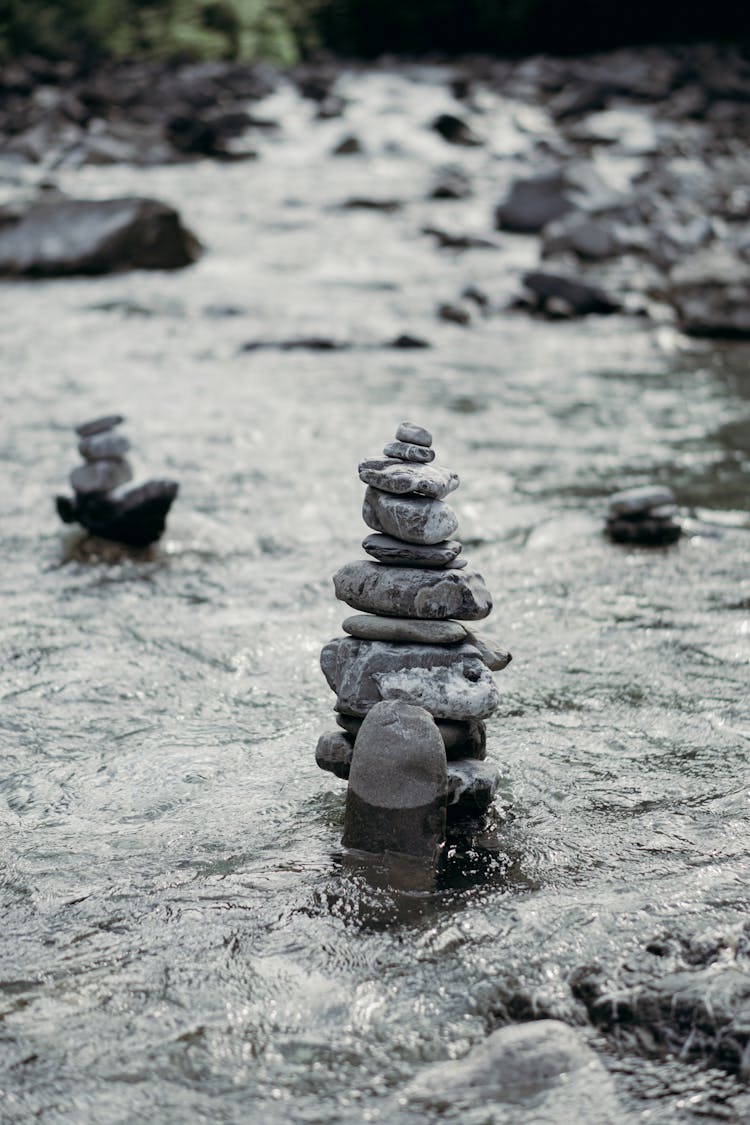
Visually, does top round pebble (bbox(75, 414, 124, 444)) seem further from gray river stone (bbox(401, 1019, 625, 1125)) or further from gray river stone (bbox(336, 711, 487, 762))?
gray river stone (bbox(401, 1019, 625, 1125))

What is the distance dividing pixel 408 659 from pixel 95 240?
37.1 ft

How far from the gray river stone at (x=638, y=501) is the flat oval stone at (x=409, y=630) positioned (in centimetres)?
297

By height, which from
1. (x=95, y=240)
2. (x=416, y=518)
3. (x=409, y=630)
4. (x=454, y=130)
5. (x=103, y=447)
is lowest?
(x=454, y=130)

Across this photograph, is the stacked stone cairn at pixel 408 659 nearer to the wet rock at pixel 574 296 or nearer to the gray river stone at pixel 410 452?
the gray river stone at pixel 410 452

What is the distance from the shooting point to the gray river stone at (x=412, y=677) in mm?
4098

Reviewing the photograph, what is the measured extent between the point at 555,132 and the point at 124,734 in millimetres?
22006

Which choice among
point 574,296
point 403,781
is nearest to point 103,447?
point 403,781

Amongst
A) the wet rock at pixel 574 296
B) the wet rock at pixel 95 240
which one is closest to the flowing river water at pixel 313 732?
the wet rock at pixel 574 296

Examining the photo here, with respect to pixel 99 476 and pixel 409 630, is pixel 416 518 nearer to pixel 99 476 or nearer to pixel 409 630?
pixel 409 630

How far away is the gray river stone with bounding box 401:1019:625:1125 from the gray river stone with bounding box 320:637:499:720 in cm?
117

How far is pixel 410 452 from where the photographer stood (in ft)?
14.2

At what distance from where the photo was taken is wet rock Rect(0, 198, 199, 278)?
567 inches

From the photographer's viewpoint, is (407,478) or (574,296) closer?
(407,478)

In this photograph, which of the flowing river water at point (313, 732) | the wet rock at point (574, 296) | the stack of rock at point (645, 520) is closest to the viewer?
the flowing river water at point (313, 732)
